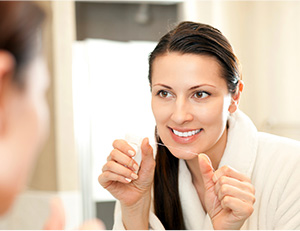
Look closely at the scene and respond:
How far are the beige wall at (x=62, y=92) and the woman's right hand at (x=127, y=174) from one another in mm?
789

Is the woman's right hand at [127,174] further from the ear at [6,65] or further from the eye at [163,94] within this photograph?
the ear at [6,65]

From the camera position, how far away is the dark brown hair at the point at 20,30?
0.28m

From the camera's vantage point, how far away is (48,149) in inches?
60.1

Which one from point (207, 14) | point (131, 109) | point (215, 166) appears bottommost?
point (215, 166)

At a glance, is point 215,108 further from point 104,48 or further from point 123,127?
point 104,48

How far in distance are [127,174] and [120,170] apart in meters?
0.02

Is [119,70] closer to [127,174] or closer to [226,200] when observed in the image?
[127,174]

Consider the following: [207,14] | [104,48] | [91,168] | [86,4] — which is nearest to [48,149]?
[91,168]

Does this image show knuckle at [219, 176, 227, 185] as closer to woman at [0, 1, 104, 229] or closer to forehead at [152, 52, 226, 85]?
forehead at [152, 52, 226, 85]

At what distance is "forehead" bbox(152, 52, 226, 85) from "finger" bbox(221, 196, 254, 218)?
0.67 feet

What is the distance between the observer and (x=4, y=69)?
27 centimetres

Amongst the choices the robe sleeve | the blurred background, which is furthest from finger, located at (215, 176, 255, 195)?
the blurred background

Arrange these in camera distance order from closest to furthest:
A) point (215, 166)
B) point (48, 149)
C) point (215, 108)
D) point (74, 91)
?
point (215, 108) < point (215, 166) < point (48, 149) < point (74, 91)

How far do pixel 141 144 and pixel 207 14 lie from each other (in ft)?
3.48
